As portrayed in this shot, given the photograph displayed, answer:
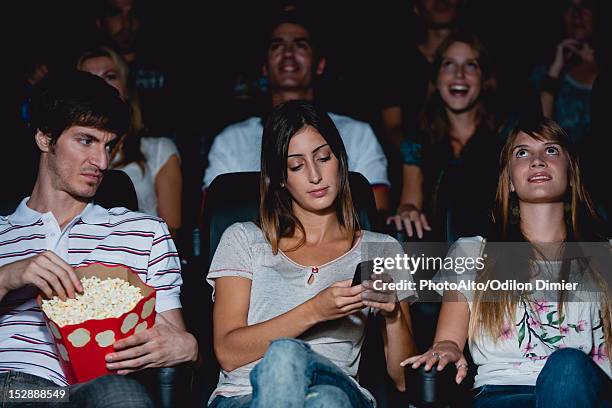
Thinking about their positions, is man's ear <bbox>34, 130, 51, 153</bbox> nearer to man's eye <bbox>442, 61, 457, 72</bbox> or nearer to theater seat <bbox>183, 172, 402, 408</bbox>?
theater seat <bbox>183, 172, 402, 408</bbox>

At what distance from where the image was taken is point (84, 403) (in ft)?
8.13

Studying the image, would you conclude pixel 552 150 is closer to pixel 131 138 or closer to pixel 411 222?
pixel 411 222

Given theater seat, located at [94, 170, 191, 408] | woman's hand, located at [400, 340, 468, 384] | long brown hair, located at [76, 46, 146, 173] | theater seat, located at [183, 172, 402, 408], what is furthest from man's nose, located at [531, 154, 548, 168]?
long brown hair, located at [76, 46, 146, 173]

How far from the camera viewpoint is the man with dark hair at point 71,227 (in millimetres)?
2771

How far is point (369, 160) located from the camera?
3.95 metres

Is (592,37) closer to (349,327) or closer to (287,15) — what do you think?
(287,15)

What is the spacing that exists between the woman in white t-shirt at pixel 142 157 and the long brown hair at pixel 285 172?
896mm

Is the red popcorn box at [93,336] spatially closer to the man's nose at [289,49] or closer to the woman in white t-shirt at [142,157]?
the woman in white t-shirt at [142,157]

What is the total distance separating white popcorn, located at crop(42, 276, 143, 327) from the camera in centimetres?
241

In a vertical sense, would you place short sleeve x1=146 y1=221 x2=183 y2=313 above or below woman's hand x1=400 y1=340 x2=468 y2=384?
above

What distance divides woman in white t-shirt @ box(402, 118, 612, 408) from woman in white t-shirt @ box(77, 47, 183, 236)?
4.26 ft

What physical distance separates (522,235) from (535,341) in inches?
14.1

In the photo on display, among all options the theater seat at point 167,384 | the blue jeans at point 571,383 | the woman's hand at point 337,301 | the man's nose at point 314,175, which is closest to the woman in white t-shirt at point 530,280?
the blue jeans at point 571,383

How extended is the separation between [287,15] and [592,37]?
1.37 m
